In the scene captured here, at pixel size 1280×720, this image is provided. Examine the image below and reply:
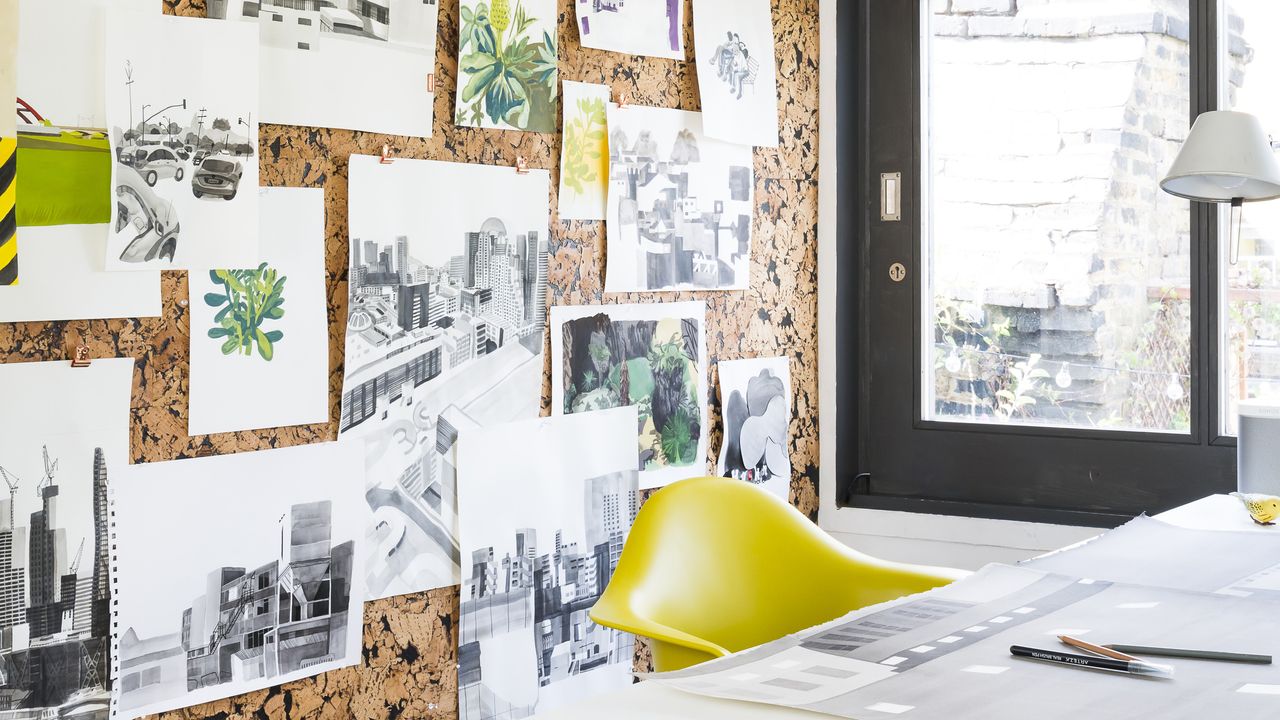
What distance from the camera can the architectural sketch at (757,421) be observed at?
2.59m

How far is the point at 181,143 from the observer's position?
1.59 meters

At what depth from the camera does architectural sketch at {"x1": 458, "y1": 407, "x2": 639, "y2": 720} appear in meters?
2.02

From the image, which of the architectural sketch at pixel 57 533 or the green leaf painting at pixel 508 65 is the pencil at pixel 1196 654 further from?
the green leaf painting at pixel 508 65

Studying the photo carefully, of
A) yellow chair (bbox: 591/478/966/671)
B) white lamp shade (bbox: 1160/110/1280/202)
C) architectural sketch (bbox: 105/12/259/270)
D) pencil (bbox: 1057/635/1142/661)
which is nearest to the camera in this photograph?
pencil (bbox: 1057/635/1142/661)

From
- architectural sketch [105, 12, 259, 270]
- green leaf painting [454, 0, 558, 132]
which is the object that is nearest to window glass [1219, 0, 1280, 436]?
green leaf painting [454, 0, 558, 132]

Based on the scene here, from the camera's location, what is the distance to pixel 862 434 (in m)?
2.92

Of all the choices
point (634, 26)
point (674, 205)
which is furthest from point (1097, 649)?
point (634, 26)

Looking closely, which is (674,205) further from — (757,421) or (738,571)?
(738,571)

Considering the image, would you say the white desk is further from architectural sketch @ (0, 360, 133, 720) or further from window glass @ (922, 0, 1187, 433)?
window glass @ (922, 0, 1187, 433)

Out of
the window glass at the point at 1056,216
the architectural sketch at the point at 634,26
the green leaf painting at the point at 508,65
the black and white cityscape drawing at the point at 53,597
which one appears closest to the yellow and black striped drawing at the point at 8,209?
the black and white cityscape drawing at the point at 53,597

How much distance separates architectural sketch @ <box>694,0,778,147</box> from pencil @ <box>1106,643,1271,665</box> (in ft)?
5.37

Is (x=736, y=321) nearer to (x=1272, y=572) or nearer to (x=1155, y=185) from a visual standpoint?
(x=1155, y=185)

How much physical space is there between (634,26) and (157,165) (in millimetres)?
1079

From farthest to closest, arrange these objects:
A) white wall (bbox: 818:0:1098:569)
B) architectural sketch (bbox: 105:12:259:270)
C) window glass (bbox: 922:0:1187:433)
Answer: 1. white wall (bbox: 818:0:1098:569)
2. window glass (bbox: 922:0:1187:433)
3. architectural sketch (bbox: 105:12:259:270)
